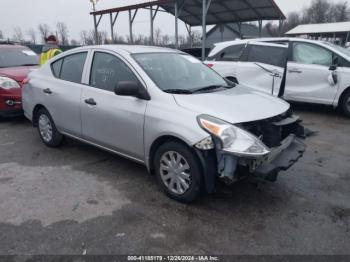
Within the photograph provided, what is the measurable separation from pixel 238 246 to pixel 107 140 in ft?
6.83

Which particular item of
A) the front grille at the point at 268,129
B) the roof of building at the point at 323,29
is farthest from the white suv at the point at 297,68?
the roof of building at the point at 323,29

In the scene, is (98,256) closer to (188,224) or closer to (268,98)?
(188,224)

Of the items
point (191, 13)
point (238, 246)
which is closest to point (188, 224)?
point (238, 246)

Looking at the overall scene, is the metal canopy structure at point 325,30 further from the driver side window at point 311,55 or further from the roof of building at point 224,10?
the driver side window at point 311,55

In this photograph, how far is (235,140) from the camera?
285 cm

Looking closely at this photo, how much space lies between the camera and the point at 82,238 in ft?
8.98

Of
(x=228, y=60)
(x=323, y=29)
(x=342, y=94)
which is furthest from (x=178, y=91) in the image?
(x=323, y=29)

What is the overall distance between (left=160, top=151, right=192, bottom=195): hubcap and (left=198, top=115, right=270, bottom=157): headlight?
469mm

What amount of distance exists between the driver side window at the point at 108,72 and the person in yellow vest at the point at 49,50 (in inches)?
143

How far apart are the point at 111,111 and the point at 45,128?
1.87 metres

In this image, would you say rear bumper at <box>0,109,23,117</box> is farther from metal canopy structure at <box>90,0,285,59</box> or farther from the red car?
metal canopy structure at <box>90,0,285,59</box>

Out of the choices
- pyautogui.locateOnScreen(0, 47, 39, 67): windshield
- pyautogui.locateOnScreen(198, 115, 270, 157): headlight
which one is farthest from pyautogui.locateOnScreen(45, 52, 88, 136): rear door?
pyautogui.locateOnScreen(0, 47, 39, 67): windshield

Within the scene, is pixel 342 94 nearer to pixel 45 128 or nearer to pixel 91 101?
pixel 91 101

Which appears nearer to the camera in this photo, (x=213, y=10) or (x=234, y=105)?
(x=234, y=105)
